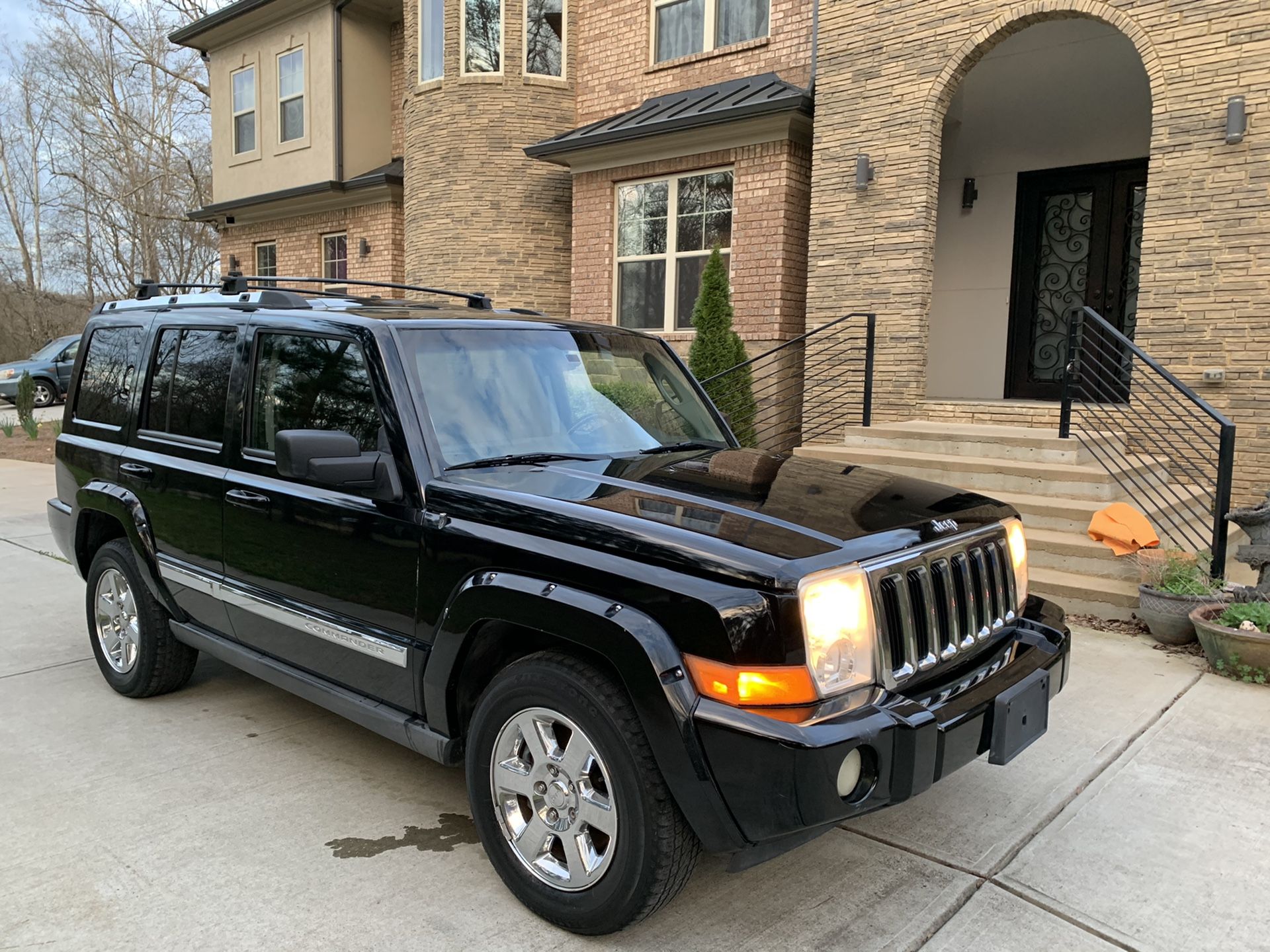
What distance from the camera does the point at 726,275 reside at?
10508 millimetres

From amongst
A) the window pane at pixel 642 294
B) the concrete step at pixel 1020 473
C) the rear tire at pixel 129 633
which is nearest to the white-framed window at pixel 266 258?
the window pane at pixel 642 294

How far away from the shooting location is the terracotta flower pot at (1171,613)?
5.43 meters

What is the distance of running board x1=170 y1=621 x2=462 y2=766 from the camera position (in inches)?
120

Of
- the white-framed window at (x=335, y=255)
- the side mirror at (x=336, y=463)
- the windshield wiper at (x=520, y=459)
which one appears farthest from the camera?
the white-framed window at (x=335, y=255)

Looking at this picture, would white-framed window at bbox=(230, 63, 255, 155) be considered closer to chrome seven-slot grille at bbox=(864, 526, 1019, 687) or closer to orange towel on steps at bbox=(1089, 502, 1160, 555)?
orange towel on steps at bbox=(1089, 502, 1160, 555)

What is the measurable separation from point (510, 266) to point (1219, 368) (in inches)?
370

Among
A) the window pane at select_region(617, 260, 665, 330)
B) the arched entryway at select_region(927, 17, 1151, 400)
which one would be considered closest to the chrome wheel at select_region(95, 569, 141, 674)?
the window pane at select_region(617, 260, 665, 330)

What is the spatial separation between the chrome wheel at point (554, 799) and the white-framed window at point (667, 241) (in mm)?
9373

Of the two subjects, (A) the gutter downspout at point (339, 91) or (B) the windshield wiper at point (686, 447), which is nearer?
(B) the windshield wiper at point (686, 447)

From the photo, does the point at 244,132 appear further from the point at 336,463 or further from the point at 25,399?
the point at 336,463

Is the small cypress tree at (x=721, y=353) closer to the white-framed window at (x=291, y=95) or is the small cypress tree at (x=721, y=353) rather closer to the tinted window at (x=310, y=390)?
the tinted window at (x=310, y=390)

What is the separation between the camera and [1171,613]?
5.48 m

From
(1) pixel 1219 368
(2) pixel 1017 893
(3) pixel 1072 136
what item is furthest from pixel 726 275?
(2) pixel 1017 893

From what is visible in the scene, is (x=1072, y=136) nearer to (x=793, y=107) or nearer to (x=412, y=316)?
(x=793, y=107)
